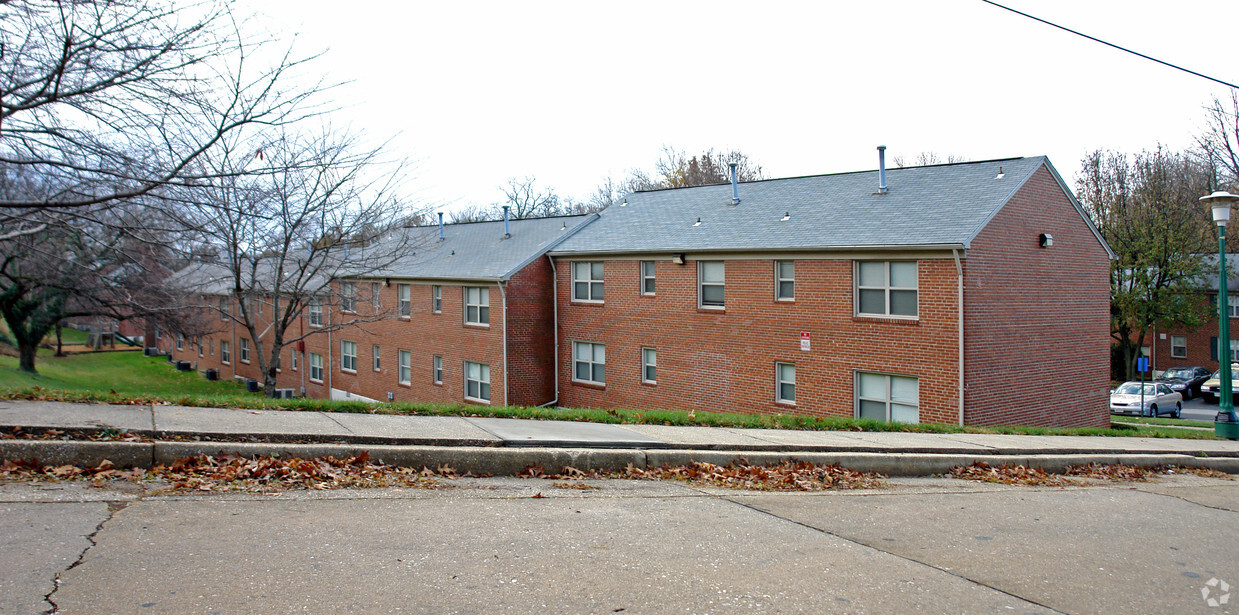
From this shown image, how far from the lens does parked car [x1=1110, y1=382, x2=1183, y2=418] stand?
34688 mm

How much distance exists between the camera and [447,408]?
11.8 m

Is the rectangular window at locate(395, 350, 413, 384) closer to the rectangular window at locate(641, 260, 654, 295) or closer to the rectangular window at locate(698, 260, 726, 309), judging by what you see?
the rectangular window at locate(641, 260, 654, 295)

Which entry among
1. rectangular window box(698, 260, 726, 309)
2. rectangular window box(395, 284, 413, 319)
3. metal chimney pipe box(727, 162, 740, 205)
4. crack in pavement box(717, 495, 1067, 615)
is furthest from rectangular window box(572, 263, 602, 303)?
crack in pavement box(717, 495, 1067, 615)

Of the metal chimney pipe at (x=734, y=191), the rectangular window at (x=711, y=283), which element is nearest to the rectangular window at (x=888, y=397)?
the rectangular window at (x=711, y=283)

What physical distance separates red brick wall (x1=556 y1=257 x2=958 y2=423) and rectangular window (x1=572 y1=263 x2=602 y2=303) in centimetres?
25

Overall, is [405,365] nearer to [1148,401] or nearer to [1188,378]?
[1148,401]

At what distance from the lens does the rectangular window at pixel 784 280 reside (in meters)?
21.0

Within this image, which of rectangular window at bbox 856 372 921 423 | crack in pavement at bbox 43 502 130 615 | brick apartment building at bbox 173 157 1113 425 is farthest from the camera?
rectangular window at bbox 856 372 921 423

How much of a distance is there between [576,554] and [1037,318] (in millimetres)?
17669

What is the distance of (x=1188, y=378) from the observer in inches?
1777

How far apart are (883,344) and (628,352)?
8.44 m

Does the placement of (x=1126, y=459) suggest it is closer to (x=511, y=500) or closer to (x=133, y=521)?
(x=511, y=500)

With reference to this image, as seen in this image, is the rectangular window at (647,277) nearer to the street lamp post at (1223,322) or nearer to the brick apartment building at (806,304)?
the brick apartment building at (806,304)

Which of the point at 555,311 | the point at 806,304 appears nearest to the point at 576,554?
the point at 806,304
